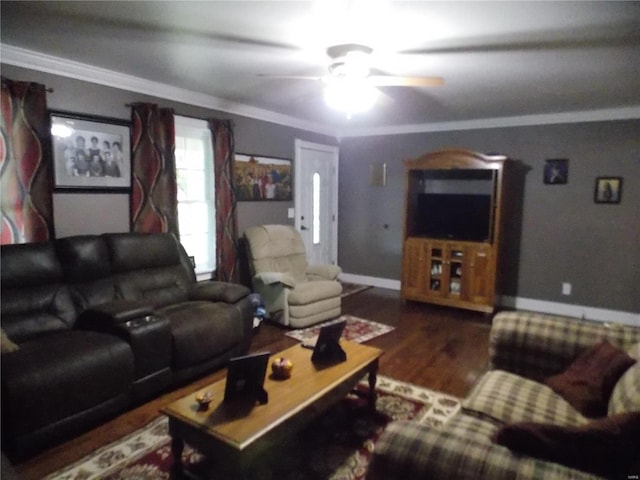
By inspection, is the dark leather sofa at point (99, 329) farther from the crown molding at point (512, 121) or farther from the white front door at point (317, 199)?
the crown molding at point (512, 121)

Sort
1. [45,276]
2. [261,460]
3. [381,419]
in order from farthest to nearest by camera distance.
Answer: [45,276], [381,419], [261,460]

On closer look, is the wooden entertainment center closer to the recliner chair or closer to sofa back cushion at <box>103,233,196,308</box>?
the recliner chair

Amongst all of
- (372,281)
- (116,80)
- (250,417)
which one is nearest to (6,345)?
(250,417)

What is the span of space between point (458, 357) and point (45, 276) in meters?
3.34

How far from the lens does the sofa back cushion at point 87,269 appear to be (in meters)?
2.90

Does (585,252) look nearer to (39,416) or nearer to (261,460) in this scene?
(261,460)

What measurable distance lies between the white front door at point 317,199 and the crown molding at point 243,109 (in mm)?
334

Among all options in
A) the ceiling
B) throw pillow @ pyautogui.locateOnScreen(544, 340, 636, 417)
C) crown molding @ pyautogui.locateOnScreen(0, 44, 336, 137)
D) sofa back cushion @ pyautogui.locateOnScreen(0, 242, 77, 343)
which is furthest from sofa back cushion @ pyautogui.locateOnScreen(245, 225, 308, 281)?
throw pillow @ pyautogui.locateOnScreen(544, 340, 636, 417)

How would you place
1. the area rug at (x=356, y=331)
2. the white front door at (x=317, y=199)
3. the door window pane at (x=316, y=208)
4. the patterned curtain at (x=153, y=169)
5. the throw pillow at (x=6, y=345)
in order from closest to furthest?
the throw pillow at (x=6, y=345) → the patterned curtain at (x=153, y=169) → the area rug at (x=356, y=331) → the white front door at (x=317, y=199) → the door window pane at (x=316, y=208)

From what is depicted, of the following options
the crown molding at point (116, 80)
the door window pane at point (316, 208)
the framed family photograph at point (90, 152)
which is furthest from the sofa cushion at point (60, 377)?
the door window pane at point (316, 208)

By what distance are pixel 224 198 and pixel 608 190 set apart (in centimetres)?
433

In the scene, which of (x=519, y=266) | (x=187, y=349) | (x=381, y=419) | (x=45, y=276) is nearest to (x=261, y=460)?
(x=381, y=419)

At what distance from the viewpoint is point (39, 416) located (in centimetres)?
209

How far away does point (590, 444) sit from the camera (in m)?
1.24
